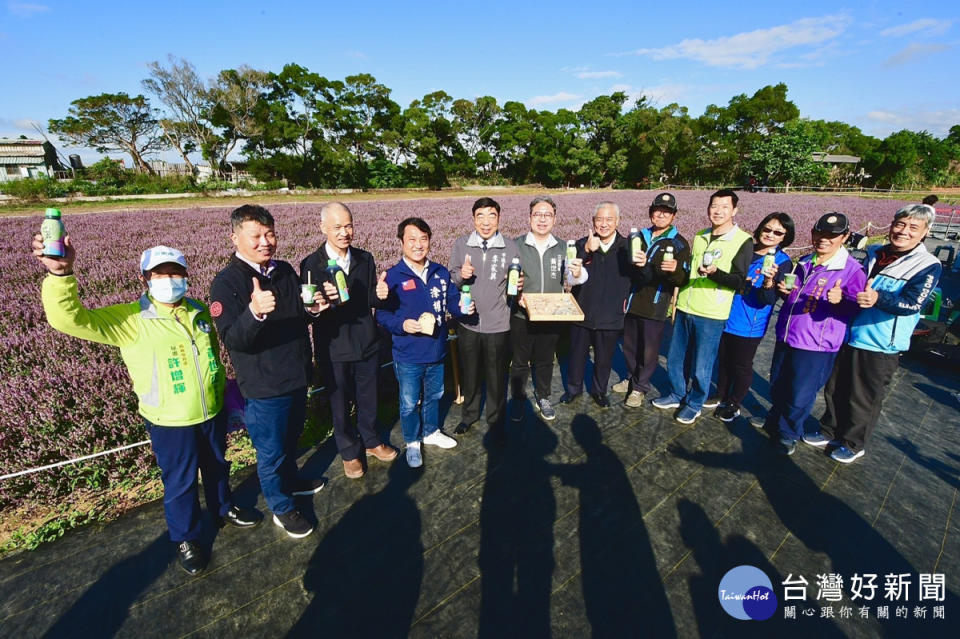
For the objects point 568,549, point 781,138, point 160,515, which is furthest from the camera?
point 781,138

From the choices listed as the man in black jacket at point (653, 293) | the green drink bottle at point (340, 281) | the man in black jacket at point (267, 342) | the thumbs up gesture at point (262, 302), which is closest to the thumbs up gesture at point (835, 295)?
the man in black jacket at point (653, 293)

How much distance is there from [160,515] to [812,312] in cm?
591

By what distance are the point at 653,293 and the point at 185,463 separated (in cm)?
455

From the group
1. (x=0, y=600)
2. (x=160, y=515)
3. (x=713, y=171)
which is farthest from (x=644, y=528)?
(x=713, y=171)

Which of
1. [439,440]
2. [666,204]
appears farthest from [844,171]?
[439,440]

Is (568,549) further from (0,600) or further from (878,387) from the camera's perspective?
(0,600)

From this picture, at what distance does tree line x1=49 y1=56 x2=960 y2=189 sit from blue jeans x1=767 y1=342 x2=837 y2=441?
4726 cm

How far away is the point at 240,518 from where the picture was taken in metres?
3.16

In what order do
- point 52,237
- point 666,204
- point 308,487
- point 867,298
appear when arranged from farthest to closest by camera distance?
point 666,204 → point 308,487 → point 867,298 → point 52,237

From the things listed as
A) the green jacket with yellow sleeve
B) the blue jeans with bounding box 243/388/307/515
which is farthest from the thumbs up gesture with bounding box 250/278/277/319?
the blue jeans with bounding box 243/388/307/515

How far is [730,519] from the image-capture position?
325 centimetres

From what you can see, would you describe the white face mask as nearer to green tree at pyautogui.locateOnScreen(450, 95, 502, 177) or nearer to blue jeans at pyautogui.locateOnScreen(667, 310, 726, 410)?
blue jeans at pyautogui.locateOnScreen(667, 310, 726, 410)

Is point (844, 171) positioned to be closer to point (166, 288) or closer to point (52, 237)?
point (166, 288)

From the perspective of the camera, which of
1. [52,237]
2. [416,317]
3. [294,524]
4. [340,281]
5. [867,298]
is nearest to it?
[52,237]
